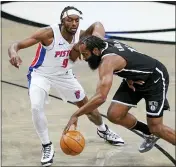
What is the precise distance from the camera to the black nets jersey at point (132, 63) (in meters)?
5.39

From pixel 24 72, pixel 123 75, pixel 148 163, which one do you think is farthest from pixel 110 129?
pixel 24 72

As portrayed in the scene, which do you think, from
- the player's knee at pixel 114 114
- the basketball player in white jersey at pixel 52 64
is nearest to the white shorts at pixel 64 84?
the basketball player in white jersey at pixel 52 64

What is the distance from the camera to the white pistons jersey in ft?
19.4

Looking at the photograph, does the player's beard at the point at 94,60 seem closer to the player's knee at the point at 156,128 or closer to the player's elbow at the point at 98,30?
the player's elbow at the point at 98,30

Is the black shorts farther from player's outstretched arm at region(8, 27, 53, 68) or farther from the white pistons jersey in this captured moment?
player's outstretched arm at region(8, 27, 53, 68)

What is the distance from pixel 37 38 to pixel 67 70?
21.1 inches

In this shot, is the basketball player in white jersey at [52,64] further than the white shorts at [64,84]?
No

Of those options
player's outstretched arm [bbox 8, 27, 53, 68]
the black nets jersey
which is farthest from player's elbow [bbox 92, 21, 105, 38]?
player's outstretched arm [bbox 8, 27, 53, 68]

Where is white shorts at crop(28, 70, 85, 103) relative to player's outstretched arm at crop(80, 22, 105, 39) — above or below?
below

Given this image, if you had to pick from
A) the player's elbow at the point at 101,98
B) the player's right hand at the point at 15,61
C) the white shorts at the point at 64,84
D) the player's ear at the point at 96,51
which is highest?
the player's ear at the point at 96,51

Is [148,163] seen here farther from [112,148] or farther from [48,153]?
[48,153]

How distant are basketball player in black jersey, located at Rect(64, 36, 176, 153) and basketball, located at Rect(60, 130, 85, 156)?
533mm

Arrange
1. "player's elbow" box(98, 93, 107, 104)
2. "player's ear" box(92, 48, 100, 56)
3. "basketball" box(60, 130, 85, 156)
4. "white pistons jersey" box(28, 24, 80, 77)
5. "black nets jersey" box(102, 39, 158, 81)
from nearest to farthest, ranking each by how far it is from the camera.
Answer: "player's elbow" box(98, 93, 107, 104) < "basketball" box(60, 130, 85, 156) < "player's ear" box(92, 48, 100, 56) < "black nets jersey" box(102, 39, 158, 81) < "white pistons jersey" box(28, 24, 80, 77)

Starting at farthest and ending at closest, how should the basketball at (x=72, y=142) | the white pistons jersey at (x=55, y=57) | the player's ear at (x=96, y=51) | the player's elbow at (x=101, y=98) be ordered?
the white pistons jersey at (x=55, y=57) → the player's ear at (x=96, y=51) → the basketball at (x=72, y=142) → the player's elbow at (x=101, y=98)
